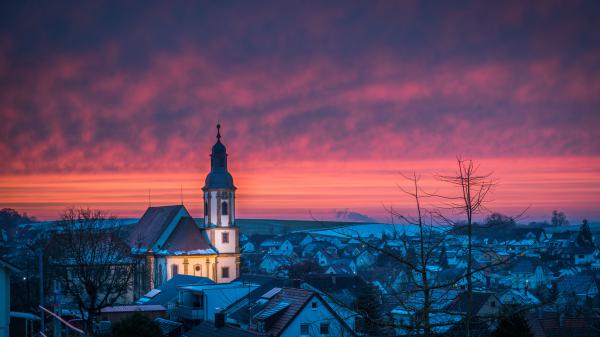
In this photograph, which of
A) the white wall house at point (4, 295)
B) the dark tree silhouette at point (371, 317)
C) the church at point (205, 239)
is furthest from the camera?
the church at point (205, 239)

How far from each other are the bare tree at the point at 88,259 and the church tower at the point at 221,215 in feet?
53.0

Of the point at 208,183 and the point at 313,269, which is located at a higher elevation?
the point at 208,183

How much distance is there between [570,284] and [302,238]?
4200 inches

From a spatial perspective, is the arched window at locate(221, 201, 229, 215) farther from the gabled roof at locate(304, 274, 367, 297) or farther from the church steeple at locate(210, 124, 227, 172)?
the gabled roof at locate(304, 274, 367, 297)

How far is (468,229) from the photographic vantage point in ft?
35.2

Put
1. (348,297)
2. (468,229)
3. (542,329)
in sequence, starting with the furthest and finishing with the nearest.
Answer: (348,297)
(542,329)
(468,229)

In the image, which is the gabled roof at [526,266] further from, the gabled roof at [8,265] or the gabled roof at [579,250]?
the gabled roof at [8,265]

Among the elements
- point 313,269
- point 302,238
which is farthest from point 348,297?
point 302,238

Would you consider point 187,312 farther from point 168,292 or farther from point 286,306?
point 286,306

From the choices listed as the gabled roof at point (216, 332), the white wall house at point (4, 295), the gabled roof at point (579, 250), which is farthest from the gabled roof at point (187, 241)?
the gabled roof at point (579, 250)

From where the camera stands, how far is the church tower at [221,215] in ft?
246

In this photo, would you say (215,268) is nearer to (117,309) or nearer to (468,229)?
(117,309)

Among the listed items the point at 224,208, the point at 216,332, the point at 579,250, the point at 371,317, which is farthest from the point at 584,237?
the point at 371,317

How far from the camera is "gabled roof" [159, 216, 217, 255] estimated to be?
74.1 metres
